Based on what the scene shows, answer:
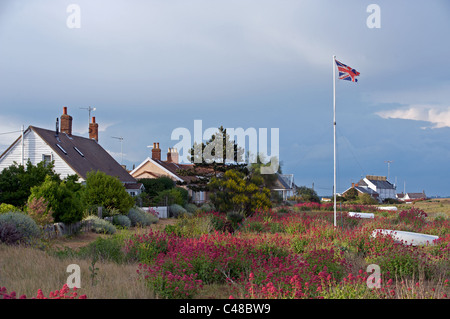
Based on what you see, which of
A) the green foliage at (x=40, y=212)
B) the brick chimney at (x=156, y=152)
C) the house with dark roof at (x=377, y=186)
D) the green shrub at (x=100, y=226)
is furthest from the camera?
the house with dark roof at (x=377, y=186)

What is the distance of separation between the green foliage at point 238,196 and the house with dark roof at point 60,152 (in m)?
10.8

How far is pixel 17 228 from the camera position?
12258 millimetres

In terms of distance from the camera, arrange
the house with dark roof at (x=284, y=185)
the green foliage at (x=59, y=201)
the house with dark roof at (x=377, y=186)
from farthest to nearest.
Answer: the house with dark roof at (x=377, y=186)
the house with dark roof at (x=284, y=185)
the green foliage at (x=59, y=201)

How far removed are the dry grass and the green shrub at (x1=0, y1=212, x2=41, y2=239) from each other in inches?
89.0

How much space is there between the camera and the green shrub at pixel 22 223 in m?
12.3

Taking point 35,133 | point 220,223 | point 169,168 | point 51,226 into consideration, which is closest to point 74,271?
point 51,226

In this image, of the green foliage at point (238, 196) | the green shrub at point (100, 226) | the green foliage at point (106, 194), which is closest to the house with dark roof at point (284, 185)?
the green foliage at point (238, 196)

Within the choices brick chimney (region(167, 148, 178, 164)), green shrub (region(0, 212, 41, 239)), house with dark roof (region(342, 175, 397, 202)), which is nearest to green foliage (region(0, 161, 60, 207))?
green shrub (region(0, 212, 41, 239))

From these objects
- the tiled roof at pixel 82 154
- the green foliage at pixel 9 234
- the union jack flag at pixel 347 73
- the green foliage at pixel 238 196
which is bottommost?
the green foliage at pixel 9 234

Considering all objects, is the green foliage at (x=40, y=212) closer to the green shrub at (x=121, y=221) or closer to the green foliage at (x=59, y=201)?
the green foliage at (x=59, y=201)

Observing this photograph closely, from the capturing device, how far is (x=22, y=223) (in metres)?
12.7

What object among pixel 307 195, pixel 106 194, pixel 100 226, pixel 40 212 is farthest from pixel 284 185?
pixel 40 212

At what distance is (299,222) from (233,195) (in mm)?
7593

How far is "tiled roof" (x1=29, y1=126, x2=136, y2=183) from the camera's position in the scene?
3166cm
